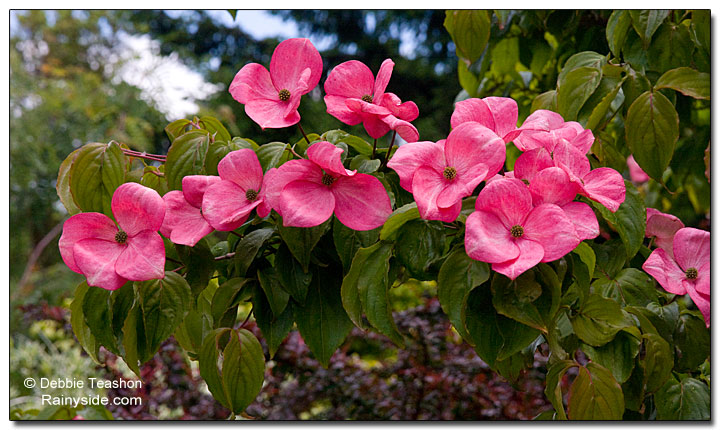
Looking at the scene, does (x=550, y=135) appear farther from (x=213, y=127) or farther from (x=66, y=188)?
(x=66, y=188)

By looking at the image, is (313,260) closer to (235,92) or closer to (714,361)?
(235,92)

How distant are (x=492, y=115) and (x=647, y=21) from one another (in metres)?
0.31

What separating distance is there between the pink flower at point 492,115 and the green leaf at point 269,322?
0.68ft

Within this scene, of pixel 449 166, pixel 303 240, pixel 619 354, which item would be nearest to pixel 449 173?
pixel 449 166

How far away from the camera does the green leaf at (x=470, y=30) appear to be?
2.39 ft

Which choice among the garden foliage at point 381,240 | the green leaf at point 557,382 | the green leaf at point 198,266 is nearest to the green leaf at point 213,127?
the garden foliage at point 381,240

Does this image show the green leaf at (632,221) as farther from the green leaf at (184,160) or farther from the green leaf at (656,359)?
the green leaf at (184,160)

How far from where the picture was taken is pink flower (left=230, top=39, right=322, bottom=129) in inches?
17.8

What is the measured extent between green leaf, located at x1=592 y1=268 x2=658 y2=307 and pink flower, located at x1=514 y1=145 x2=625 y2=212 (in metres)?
0.16

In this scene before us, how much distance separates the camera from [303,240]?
1.37ft

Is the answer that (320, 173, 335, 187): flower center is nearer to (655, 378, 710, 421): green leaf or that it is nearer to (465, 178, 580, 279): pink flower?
(465, 178, 580, 279): pink flower

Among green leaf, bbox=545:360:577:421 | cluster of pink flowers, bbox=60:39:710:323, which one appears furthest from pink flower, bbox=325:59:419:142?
green leaf, bbox=545:360:577:421
